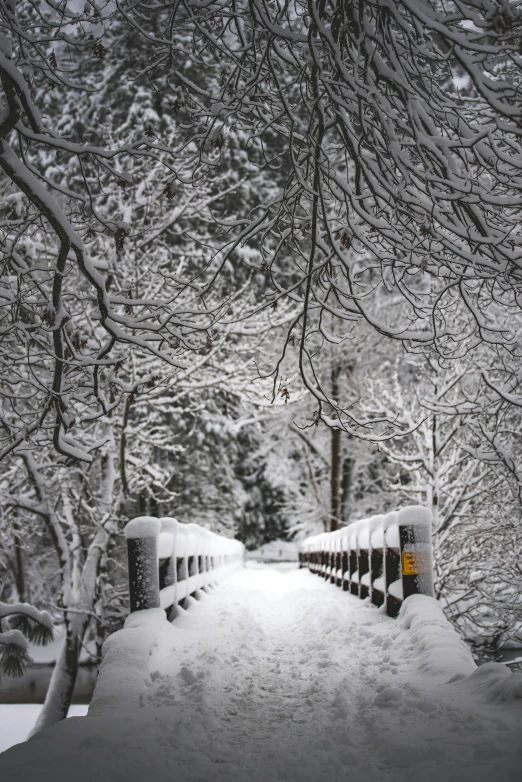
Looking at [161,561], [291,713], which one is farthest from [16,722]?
[291,713]

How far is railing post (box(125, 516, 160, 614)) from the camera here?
5.08 meters

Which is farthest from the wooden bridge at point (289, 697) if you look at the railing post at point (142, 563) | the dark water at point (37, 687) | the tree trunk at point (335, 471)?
the tree trunk at point (335, 471)

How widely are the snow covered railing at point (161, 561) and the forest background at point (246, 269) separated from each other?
2.59 ft

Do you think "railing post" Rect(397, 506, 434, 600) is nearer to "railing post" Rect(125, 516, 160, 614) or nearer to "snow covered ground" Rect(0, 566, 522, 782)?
"snow covered ground" Rect(0, 566, 522, 782)

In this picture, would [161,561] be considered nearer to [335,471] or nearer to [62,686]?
[62,686]

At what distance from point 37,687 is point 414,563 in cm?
1585

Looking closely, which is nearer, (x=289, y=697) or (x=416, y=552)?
(x=289, y=697)

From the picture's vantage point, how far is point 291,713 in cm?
347

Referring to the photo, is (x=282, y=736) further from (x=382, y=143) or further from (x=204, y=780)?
(x=382, y=143)

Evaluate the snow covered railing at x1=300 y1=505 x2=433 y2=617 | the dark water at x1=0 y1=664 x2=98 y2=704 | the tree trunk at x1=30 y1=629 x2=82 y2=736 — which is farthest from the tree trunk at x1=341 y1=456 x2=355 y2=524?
the snow covered railing at x1=300 y1=505 x2=433 y2=617

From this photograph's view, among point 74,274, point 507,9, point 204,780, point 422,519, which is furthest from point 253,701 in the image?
point 74,274

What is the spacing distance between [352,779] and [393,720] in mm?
729

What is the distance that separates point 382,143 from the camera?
3.95 metres

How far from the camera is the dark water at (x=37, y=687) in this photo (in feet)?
53.0
